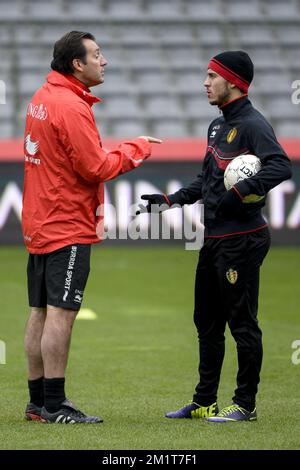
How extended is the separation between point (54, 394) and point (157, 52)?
1885 centimetres

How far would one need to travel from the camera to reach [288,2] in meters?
26.1

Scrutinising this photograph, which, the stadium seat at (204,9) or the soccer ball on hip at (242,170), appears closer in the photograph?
the soccer ball on hip at (242,170)

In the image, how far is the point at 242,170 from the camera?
6168mm

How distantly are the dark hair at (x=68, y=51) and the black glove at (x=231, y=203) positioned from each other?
1191mm

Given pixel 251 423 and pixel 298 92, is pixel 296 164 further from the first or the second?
pixel 251 423

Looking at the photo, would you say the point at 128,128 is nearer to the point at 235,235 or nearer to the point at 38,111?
the point at 38,111

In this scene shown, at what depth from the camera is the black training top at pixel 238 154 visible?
242 inches

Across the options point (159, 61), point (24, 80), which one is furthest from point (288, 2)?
point (24, 80)

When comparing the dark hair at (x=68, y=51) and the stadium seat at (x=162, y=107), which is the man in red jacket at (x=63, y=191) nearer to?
the dark hair at (x=68, y=51)

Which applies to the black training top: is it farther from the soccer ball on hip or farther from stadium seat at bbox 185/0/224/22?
stadium seat at bbox 185/0/224/22

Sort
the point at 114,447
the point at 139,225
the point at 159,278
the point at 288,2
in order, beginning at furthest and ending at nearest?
the point at 288,2, the point at 139,225, the point at 159,278, the point at 114,447

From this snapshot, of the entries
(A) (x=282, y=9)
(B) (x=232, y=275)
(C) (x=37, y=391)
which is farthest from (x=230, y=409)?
(A) (x=282, y=9)

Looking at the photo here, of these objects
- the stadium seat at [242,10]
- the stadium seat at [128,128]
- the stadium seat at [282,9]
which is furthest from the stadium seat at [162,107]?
the stadium seat at [282,9]

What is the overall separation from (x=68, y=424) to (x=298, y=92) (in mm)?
17357
